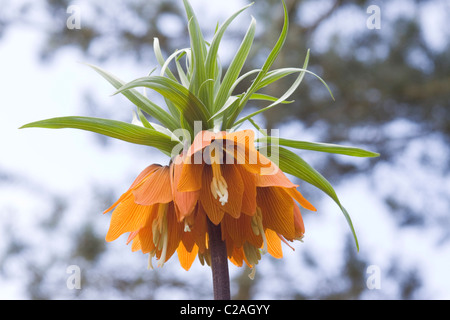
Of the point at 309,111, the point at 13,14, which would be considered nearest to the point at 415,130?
the point at 309,111

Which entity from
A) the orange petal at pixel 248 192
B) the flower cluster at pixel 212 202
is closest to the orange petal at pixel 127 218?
the flower cluster at pixel 212 202

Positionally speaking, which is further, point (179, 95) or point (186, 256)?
point (186, 256)

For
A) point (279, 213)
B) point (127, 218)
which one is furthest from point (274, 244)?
point (127, 218)

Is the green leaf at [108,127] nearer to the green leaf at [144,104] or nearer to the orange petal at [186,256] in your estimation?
the green leaf at [144,104]

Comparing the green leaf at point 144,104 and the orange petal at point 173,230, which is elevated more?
the green leaf at point 144,104

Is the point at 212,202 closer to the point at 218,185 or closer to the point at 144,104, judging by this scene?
the point at 218,185

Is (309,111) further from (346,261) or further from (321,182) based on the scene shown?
(321,182)
